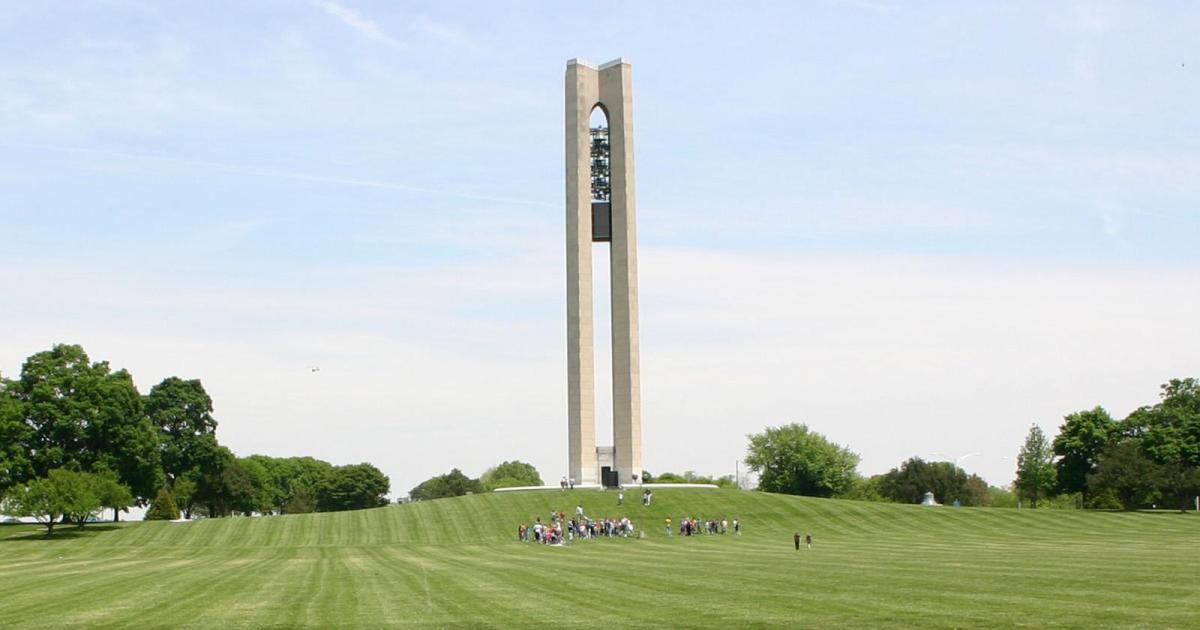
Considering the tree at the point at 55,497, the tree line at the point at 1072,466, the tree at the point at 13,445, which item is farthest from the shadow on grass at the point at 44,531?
the tree line at the point at 1072,466

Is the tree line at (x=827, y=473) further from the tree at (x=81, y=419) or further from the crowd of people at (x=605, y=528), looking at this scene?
the tree at (x=81, y=419)

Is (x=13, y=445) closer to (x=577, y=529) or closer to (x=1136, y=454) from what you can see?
(x=577, y=529)

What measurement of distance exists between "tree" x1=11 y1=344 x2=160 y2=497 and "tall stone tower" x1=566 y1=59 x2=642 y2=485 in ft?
102

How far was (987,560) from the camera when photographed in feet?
128

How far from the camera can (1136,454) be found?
305ft

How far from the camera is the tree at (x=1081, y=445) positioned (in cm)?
10806

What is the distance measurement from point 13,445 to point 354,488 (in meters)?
84.4

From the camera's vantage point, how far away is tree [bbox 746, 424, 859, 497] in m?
125

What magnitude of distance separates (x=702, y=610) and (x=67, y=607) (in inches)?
571

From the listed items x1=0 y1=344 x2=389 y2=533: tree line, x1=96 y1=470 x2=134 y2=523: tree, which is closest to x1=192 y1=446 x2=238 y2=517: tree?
x1=0 y1=344 x2=389 y2=533: tree line

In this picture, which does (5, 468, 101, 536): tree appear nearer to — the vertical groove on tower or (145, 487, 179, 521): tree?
(145, 487, 179, 521): tree

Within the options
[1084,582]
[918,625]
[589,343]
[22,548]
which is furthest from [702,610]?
[589,343]

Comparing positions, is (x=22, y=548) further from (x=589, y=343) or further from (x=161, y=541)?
(x=589, y=343)

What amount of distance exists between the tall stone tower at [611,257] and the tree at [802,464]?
3319cm
